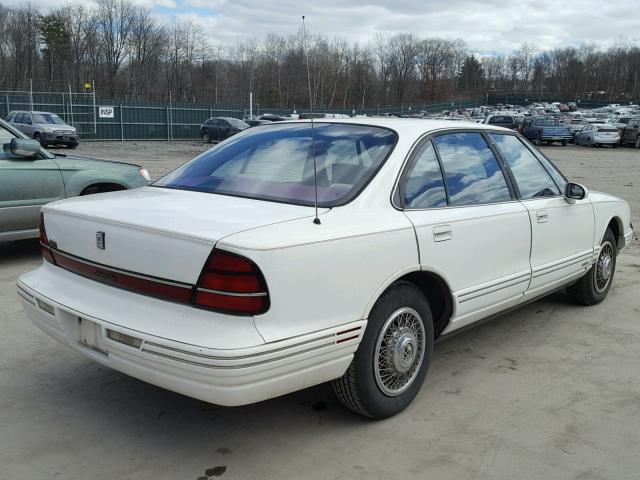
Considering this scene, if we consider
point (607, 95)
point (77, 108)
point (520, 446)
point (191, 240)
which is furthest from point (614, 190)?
point (607, 95)

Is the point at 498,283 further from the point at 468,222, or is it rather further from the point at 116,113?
the point at 116,113

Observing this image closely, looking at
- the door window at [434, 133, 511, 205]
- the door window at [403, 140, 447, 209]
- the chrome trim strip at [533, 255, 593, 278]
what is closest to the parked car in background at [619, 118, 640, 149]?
the chrome trim strip at [533, 255, 593, 278]

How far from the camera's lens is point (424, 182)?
363 cm

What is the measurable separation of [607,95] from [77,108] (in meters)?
112

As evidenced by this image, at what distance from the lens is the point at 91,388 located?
147 inches

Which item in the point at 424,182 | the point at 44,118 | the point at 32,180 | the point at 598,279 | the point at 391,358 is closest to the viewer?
the point at 391,358

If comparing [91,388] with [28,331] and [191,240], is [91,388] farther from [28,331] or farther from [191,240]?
[191,240]

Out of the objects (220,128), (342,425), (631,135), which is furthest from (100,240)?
(631,135)

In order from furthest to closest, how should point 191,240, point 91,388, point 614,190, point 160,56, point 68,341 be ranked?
point 160,56 < point 614,190 < point 91,388 < point 68,341 < point 191,240

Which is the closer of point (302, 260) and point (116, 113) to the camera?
point (302, 260)

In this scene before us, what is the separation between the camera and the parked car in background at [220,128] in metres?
33.5

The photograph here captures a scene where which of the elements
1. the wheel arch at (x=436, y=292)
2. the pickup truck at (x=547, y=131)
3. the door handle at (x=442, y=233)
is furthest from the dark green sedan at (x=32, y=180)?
the pickup truck at (x=547, y=131)

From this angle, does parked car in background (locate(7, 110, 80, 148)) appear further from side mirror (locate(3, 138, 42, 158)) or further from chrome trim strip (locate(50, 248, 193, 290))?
chrome trim strip (locate(50, 248, 193, 290))

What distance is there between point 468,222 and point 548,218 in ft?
3.54
